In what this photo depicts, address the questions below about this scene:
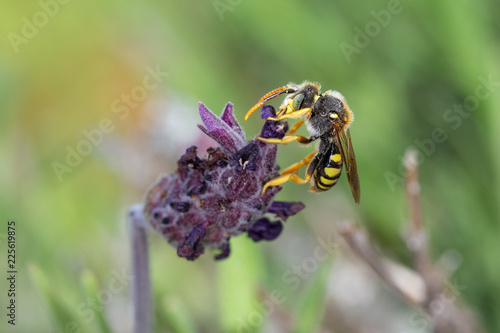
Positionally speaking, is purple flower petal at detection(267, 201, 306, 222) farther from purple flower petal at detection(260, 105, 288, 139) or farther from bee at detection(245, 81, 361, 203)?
purple flower petal at detection(260, 105, 288, 139)

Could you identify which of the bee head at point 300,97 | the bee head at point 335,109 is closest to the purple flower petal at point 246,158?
the bee head at point 300,97

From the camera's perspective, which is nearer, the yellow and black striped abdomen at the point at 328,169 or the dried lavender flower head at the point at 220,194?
the dried lavender flower head at the point at 220,194

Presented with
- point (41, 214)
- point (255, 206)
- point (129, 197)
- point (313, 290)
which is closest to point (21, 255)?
point (41, 214)

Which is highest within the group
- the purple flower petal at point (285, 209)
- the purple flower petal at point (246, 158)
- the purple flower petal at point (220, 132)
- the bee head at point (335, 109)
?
the bee head at point (335, 109)

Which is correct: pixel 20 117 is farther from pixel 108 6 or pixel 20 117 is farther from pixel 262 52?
pixel 262 52

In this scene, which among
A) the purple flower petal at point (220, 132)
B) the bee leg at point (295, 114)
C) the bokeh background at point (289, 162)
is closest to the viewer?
the purple flower petal at point (220, 132)

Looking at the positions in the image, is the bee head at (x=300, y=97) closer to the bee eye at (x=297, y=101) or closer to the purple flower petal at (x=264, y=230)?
the bee eye at (x=297, y=101)
